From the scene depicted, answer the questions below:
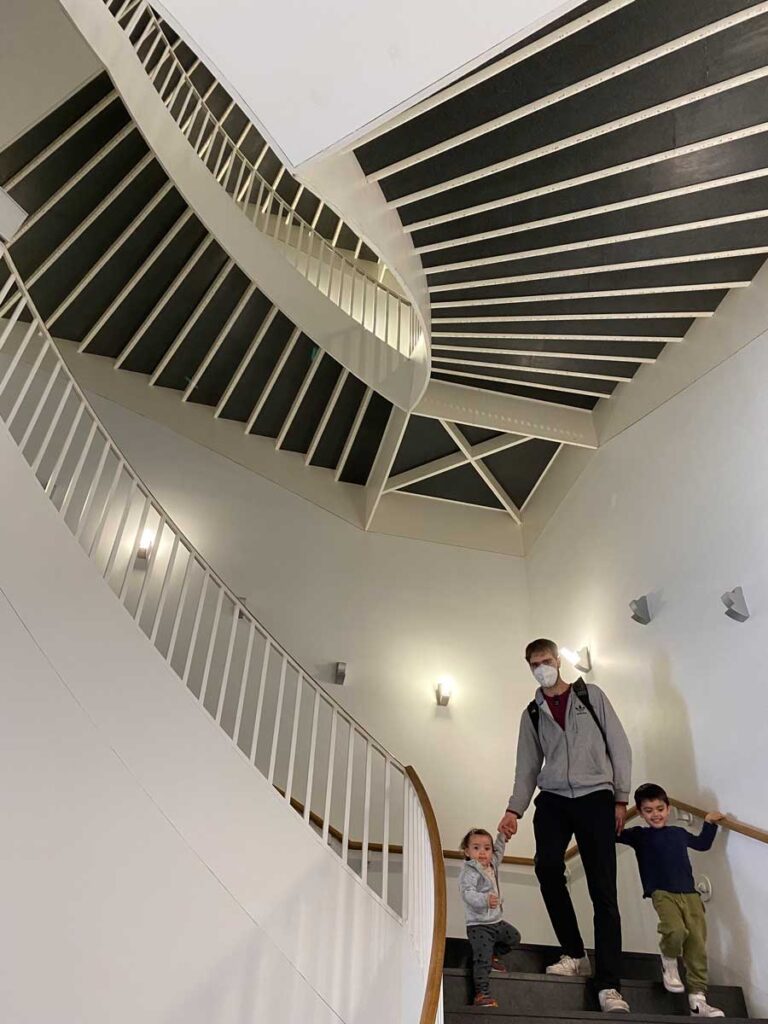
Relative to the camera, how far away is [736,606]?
3.69 metres

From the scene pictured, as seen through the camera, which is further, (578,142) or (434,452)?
(434,452)

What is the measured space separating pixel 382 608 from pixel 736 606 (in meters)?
3.16

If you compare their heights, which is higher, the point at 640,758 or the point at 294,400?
the point at 294,400

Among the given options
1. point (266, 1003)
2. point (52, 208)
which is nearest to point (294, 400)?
point (52, 208)

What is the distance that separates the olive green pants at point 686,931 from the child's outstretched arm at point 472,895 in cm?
78

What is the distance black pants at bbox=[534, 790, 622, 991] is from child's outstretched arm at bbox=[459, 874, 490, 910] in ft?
0.98

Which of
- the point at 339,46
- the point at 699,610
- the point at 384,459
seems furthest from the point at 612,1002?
the point at 384,459

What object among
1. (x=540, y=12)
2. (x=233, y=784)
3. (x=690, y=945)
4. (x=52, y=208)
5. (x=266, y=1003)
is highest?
(x=52, y=208)

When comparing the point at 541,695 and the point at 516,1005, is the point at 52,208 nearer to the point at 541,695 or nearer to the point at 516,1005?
the point at 541,695

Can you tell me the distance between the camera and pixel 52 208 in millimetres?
5258

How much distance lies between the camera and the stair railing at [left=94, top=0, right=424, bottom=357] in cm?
495

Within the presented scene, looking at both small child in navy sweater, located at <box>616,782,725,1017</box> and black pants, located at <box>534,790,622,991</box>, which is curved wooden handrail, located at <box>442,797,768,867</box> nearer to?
small child in navy sweater, located at <box>616,782,725,1017</box>

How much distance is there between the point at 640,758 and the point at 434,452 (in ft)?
9.89

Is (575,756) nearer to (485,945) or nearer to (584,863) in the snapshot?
(584,863)
